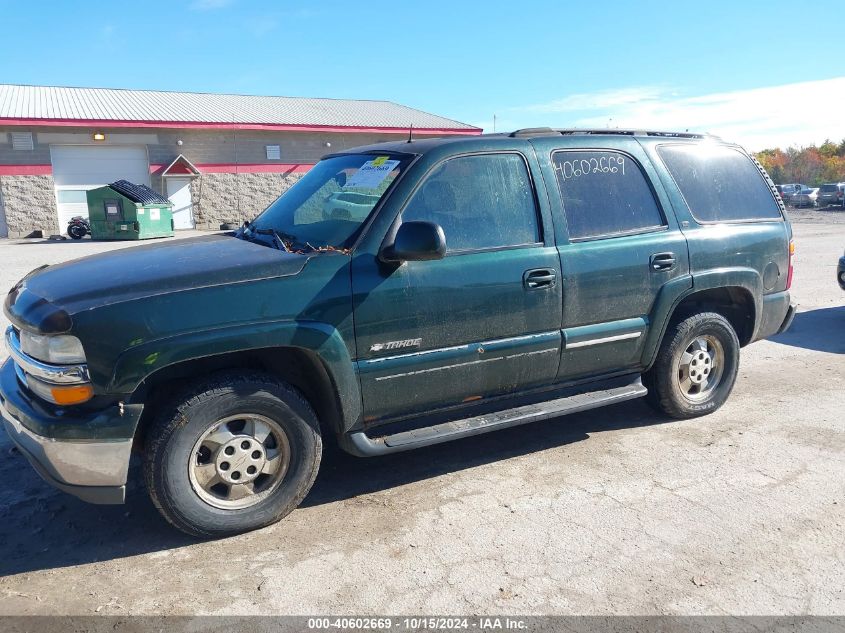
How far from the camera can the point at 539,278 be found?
398 cm

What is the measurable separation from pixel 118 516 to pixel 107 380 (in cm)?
103

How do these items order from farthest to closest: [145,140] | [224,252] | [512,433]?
[145,140]
[512,433]
[224,252]

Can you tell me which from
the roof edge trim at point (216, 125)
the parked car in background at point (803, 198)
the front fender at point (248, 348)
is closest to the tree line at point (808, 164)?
the parked car in background at point (803, 198)

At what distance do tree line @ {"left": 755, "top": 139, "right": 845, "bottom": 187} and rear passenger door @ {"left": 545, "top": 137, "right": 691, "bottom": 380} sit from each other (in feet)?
182

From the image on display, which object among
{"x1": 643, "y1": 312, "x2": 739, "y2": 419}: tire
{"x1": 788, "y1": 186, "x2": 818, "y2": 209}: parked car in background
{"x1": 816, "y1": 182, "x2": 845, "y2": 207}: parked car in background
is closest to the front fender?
{"x1": 643, "y1": 312, "x2": 739, "y2": 419}: tire

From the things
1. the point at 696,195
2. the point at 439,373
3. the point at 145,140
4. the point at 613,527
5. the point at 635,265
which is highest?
the point at 145,140

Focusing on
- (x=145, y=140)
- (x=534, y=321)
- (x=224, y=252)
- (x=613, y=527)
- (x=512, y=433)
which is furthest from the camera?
(x=145, y=140)

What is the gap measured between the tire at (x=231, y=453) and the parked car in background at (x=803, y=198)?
40678 mm

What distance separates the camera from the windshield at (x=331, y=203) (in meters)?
3.75

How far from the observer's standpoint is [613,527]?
348 cm

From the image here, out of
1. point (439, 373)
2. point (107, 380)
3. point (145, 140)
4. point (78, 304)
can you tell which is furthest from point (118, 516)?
point (145, 140)

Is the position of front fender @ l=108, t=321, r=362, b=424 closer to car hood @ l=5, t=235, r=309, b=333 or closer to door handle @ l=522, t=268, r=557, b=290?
car hood @ l=5, t=235, r=309, b=333

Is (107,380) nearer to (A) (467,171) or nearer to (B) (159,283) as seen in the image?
(B) (159,283)

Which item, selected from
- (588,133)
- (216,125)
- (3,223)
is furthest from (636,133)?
(3,223)
